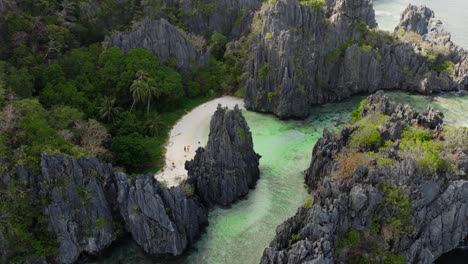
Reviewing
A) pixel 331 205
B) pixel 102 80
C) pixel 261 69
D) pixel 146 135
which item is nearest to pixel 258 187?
pixel 331 205

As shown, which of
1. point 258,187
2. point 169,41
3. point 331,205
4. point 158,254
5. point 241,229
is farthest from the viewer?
point 169,41

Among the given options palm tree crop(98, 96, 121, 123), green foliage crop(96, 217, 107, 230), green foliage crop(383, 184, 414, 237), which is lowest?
green foliage crop(96, 217, 107, 230)

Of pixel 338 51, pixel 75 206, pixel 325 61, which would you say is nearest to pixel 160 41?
pixel 325 61

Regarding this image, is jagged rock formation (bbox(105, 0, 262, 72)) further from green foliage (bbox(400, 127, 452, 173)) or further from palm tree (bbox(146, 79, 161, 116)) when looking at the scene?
green foliage (bbox(400, 127, 452, 173))

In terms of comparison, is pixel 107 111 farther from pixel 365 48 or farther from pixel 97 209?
pixel 365 48

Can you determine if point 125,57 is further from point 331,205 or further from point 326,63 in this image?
point 331,205

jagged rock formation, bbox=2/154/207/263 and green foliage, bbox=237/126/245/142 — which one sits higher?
green foliage, bbox=237/126/245/142

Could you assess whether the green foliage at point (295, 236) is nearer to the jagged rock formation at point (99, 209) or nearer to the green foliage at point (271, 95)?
the jagged rock formation at point (99, 209)

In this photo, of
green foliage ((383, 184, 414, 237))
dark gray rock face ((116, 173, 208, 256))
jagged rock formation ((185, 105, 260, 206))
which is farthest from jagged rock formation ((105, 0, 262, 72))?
green foliage ((383, 184, 414, 237))
